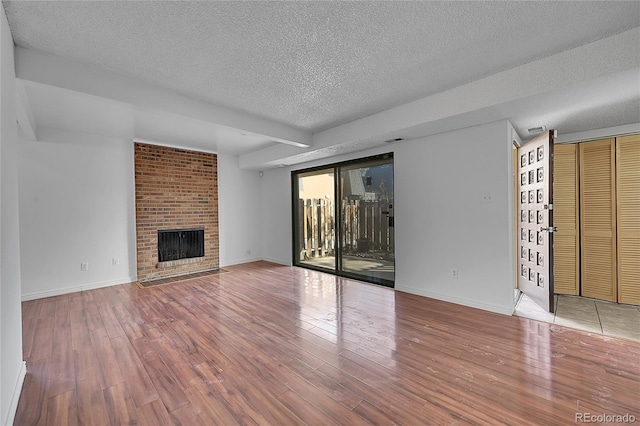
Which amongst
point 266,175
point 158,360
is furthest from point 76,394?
point 266,175

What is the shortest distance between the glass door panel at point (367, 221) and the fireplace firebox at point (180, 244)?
2.96 metres

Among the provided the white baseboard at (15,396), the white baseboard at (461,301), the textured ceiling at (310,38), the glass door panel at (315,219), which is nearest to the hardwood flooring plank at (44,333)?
the white baseboard at (15,396)

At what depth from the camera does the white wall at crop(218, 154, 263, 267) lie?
6168 millimetres

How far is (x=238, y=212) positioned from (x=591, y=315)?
241 inches

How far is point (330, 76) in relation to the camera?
264cm

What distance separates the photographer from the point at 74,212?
4312mm

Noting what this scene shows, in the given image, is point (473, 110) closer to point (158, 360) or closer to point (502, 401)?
point (502, 401)

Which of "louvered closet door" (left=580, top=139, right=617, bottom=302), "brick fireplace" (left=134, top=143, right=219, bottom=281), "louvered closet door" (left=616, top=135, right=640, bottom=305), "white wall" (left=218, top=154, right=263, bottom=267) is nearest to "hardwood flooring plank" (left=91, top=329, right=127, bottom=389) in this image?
"brick fireplace" (left=134, top=143, right=219, bottom=281)

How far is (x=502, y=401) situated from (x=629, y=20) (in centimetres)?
272

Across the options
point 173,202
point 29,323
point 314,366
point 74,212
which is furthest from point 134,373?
point 173,202

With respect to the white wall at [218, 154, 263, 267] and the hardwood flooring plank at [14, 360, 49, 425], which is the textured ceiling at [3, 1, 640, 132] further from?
the white wall at [218, 154, 263, 267]

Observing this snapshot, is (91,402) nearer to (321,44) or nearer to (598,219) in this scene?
(321,44)

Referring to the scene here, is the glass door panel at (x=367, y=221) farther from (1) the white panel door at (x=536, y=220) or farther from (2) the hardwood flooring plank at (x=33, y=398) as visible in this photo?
(2) the hardwood flooring plank at (x=33, y=398)

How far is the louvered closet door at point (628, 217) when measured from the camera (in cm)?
341
